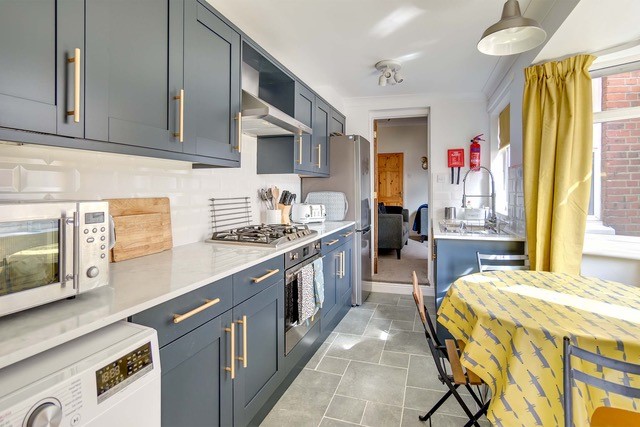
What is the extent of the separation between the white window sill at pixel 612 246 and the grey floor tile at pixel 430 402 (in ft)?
4.71

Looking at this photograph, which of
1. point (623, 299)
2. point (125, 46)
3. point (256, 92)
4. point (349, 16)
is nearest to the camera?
point (125, 46)

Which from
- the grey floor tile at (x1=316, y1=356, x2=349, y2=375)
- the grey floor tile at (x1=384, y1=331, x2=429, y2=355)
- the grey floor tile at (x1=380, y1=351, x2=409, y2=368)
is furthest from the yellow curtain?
the grey floor tile at (x1=316, y1=356, x2=349, y2=375)

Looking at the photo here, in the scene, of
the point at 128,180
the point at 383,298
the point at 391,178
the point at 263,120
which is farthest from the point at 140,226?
the point at 391,178

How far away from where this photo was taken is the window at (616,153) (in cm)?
239

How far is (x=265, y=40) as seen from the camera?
8.71 ft

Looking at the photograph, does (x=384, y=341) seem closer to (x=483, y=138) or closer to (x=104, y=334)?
(x=104, y=334)

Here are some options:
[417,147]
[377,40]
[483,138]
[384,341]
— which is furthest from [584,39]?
[417,147]

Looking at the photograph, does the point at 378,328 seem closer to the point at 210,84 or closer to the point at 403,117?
the point at 210,84

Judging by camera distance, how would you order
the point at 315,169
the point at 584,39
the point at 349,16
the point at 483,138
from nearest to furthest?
1. the point at 584,39
2. the point at 349,16
3. the point at 315,169
4. the point at 483,138

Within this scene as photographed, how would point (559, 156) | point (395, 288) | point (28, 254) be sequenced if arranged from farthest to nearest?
point (395, 288) → point (559, 156) → point (28, 254)

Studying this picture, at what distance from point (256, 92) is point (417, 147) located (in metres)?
5.99

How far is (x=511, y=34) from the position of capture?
5.89ft

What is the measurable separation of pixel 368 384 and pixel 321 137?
7.55 ft

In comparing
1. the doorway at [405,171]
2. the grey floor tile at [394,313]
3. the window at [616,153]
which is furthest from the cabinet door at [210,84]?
the doorway at [405,171]
